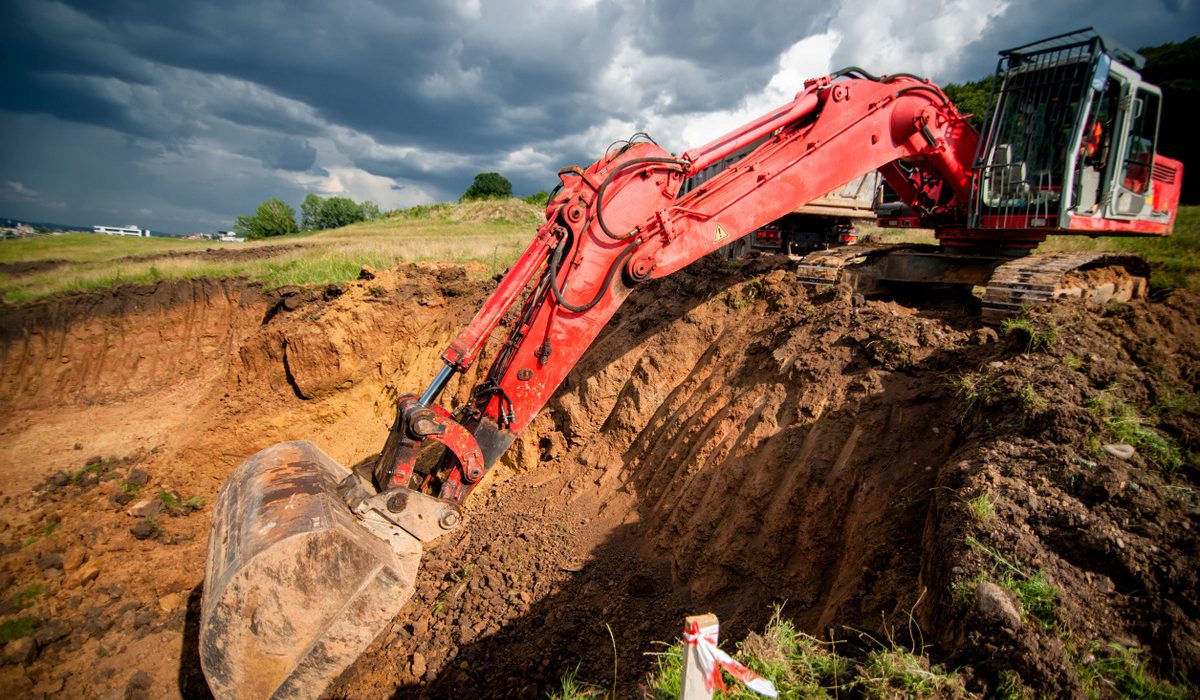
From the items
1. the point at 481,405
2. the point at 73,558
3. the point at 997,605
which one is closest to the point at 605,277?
the point at 481,405

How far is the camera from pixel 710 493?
4211mm

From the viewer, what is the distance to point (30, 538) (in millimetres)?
5488

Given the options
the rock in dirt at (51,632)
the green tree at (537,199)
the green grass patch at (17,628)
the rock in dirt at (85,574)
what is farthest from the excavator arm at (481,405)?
the green tree at (537,199)

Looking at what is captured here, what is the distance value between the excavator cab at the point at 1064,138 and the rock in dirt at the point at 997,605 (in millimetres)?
4762

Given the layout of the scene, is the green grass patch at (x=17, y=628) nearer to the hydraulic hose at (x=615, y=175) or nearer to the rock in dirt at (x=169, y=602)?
the rock in dirt at (x=169, y=602)

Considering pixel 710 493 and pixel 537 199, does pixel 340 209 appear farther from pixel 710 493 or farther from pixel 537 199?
pixel 710 493

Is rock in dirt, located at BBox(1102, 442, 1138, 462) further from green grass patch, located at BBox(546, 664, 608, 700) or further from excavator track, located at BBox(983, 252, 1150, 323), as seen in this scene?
green grass patch, located at BBox(546, 664, 608, 700)

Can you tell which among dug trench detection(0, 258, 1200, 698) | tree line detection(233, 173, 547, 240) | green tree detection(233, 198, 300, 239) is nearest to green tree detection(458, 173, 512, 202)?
tree line detection(233, 173, 547, 240)

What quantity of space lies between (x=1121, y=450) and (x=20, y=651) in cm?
736

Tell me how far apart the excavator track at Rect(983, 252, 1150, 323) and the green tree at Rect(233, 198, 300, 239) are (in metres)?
64.7

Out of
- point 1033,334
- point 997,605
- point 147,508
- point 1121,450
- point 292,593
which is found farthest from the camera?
point 147,508

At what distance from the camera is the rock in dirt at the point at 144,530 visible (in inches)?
218

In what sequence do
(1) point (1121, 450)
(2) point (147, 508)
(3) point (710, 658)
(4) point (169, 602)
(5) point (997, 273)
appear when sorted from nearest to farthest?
(3) point (710, 658)
(1) point (1121, 450)
(4) point (169, 602)
(5) point (997, 273)
(2) point (147, 508)

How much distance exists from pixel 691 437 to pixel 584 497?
122 cm
